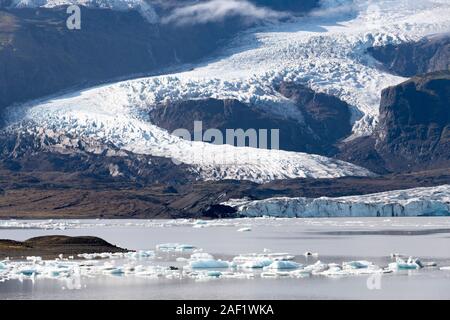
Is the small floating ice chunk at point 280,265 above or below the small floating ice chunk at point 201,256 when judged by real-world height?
below

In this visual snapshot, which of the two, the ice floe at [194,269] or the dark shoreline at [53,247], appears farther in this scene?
the dark shoreline at [53,247]

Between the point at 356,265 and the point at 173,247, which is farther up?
the point at 173,247

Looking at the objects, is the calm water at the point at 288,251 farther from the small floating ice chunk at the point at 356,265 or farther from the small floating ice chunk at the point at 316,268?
the small floating ice chunk at the point at 316,268

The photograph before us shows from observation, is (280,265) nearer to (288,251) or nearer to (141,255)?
(141,255)

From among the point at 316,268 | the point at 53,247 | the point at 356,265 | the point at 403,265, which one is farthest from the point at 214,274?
the point at 53,247

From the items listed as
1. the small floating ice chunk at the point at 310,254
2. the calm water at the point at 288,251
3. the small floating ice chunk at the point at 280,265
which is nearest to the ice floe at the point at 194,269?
the small floating ice chunk at the point at 280,265
